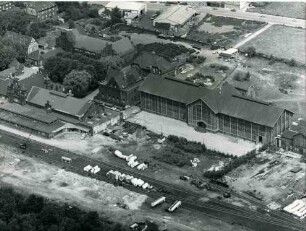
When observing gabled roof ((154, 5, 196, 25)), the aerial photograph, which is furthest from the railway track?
gabled roof ((154, 5, 196, 25))

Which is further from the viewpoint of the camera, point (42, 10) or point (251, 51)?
point (42, 10)

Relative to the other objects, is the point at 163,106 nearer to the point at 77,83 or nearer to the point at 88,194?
the point at 77,83

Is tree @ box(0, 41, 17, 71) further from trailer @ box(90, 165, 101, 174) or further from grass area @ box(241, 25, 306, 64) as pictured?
grass area @ box(241, 25, 306, 64)

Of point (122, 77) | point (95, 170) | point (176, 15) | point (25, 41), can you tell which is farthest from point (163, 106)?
point (176, 15)

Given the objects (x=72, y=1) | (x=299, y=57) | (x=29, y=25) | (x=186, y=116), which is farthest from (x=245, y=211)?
(x=72, y=1)

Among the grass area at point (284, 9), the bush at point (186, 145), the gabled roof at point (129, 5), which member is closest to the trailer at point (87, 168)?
the bush at point (186, 145)

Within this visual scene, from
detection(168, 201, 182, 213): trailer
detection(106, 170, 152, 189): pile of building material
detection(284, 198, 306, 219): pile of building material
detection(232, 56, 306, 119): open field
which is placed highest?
detection(168, 201, 182, 213): trailer
